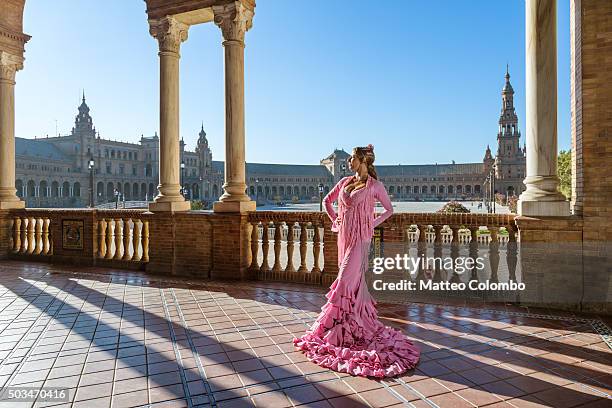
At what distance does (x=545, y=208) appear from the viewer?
5.97 metres

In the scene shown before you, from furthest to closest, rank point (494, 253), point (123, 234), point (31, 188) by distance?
1. point (31, 188)
2. point (123, 234)
3. point (494, 253)

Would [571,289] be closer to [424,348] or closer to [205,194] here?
[424,348]

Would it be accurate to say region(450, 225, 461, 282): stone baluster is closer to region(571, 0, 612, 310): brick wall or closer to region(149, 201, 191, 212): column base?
region(571, 0, 612, 310): brick wall

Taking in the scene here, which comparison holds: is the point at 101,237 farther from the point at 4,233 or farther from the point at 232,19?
the point at 232,19

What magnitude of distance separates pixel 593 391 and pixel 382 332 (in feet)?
6.12

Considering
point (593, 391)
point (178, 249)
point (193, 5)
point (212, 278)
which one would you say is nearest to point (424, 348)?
point (593, 391)

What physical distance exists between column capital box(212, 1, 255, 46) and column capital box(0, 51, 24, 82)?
647 centimetres

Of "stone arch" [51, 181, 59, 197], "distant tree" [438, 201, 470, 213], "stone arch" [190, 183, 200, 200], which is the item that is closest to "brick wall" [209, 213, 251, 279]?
"distant tree" [438, 201, 470, 213]

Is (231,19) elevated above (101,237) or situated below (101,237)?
above

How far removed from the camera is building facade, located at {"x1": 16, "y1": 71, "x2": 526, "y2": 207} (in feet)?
279

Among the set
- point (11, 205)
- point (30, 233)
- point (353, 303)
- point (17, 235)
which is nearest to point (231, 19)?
point (353, 303)

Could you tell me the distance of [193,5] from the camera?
8367 millimetres

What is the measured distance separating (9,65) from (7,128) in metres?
1.69

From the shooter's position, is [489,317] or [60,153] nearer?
[489,317]
